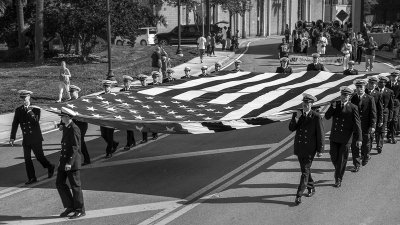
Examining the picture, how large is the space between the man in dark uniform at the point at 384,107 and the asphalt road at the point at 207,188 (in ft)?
1.25

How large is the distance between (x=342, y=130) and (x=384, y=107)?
11.3 ft

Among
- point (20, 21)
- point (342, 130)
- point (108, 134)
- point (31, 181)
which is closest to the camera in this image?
point (342, 130)

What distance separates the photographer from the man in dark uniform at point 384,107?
1362 centimetres

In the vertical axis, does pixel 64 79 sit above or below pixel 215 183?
above

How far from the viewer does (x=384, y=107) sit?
45.7ft

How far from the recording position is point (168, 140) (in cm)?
1584

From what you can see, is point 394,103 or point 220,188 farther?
point 394,103

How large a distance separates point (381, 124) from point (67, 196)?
7.12 meters

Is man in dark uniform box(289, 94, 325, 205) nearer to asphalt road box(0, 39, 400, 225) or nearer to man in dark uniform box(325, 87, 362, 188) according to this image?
asphalt road box(0, 39, 400, 225)

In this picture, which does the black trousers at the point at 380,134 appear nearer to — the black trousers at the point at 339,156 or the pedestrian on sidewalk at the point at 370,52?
the black trousers at the point at 339,156

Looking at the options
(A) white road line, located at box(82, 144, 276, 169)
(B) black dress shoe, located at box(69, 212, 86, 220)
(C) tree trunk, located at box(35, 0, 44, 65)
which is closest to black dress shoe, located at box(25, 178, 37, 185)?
(A) white road line, located at box(82, 144, 276, 169)

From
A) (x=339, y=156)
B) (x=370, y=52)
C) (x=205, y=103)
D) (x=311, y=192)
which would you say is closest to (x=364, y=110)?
(x=339, y=156)

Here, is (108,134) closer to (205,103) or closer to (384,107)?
(205,103)

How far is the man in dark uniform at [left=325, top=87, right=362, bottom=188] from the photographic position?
1100 centimetres
